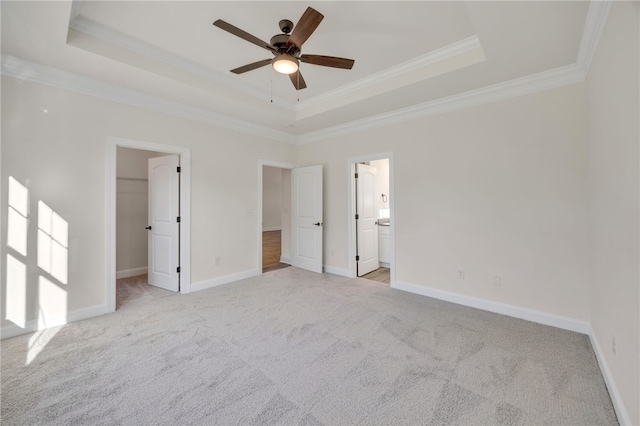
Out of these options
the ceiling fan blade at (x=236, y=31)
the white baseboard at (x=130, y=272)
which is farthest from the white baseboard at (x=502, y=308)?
the white baseboard at (x=130, y=272)

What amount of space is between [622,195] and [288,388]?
245cm

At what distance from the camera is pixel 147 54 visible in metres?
2.77

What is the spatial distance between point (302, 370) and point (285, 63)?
249 cm

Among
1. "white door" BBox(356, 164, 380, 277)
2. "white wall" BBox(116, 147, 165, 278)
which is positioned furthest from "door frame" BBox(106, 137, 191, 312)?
"white door" BBox(356, 164, 380, 277)

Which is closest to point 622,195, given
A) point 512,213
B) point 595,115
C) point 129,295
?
point 595,115

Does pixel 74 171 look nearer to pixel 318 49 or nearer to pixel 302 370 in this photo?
pixel 318 49

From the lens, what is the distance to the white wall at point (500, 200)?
8.93 feet

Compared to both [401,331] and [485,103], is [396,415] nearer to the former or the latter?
[401,331]

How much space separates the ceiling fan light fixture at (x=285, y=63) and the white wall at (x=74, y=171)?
86.5 inches

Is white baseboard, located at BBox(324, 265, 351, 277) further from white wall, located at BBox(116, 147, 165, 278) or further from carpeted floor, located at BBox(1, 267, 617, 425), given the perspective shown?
white wall, located at BBox(116, 147, 165, 278)

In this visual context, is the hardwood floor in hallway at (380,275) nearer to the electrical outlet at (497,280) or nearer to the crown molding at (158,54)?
the electrical outlet at (497,280)

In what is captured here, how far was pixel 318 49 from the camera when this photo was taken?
275cm

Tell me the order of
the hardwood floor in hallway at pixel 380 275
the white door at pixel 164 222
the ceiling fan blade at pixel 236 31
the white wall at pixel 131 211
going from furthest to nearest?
the white wall at pixel 131 211 → the hardwood floor in hallway at pixel 380 275 → the white door at pixel 164 222 → the ceiling fan blade at pixel 236 31

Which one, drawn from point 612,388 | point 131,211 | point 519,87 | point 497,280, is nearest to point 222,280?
point 131,211
